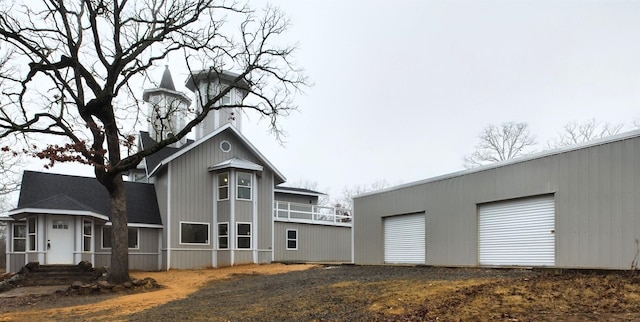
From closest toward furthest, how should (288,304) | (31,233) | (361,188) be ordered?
(288,304) < (31,233) < (361,188)

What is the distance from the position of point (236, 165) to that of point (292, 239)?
604 centimetres

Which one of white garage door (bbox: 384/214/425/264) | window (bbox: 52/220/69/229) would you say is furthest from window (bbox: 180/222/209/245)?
white garage door (bbox: 384/214/425/264)

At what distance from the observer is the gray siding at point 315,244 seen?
81.7 ft

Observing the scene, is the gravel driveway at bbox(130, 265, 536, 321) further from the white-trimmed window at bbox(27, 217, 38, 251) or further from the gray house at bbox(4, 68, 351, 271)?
the white-trimmed window at bbox(27, 217, 38, 251)

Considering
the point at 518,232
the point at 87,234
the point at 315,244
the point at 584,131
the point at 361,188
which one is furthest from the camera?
the point at 361,188

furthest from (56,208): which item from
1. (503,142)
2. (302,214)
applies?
(503,142)

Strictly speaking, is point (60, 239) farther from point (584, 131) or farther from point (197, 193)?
point (584, 131)

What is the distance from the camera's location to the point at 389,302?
7742mm

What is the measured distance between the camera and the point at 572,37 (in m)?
18.6

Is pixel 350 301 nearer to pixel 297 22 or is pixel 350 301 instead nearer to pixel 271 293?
pixel 271 293

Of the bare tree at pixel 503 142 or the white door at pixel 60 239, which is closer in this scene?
the white door at pixel 60 239

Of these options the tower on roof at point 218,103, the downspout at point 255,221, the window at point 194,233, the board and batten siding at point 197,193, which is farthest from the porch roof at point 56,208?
the tower on roof at point 218,103

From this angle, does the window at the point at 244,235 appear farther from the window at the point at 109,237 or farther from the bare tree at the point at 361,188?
the bare tree at the point at 361,188

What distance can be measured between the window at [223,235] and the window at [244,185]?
1614 millimetres
